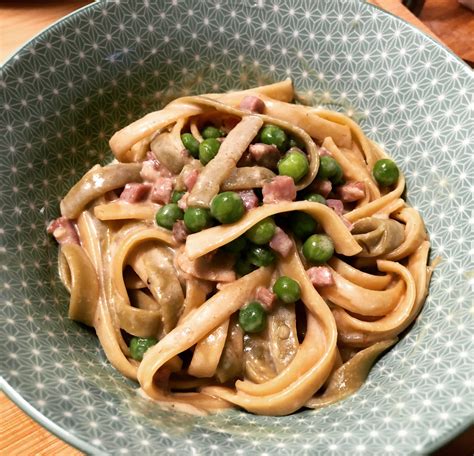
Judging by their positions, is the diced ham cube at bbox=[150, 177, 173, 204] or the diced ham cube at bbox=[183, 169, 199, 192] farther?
the diced ham cube at bbox=[150, 177, 173, 204]

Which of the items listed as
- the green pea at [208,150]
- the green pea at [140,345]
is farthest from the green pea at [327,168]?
the green pea at [140,345]

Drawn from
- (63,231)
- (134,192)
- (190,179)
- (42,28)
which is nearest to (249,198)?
(190,179)

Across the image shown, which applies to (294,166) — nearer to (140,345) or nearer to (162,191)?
(162,191)

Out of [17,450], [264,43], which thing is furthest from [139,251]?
[264,43]

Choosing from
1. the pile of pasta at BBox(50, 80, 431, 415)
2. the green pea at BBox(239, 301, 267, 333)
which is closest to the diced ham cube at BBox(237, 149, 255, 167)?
the pile of pasta at BBox(50, 80, 431, 415)

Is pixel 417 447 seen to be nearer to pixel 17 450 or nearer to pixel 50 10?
Answer: pixel 17 450

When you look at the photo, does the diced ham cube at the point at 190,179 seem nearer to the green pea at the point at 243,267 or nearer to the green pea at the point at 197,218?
the green pea at the point at 197,218

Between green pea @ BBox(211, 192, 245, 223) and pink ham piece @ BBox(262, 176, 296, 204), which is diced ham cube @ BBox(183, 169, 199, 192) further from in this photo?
pink ham piece @ BBox(262, 176, 296, 204)
